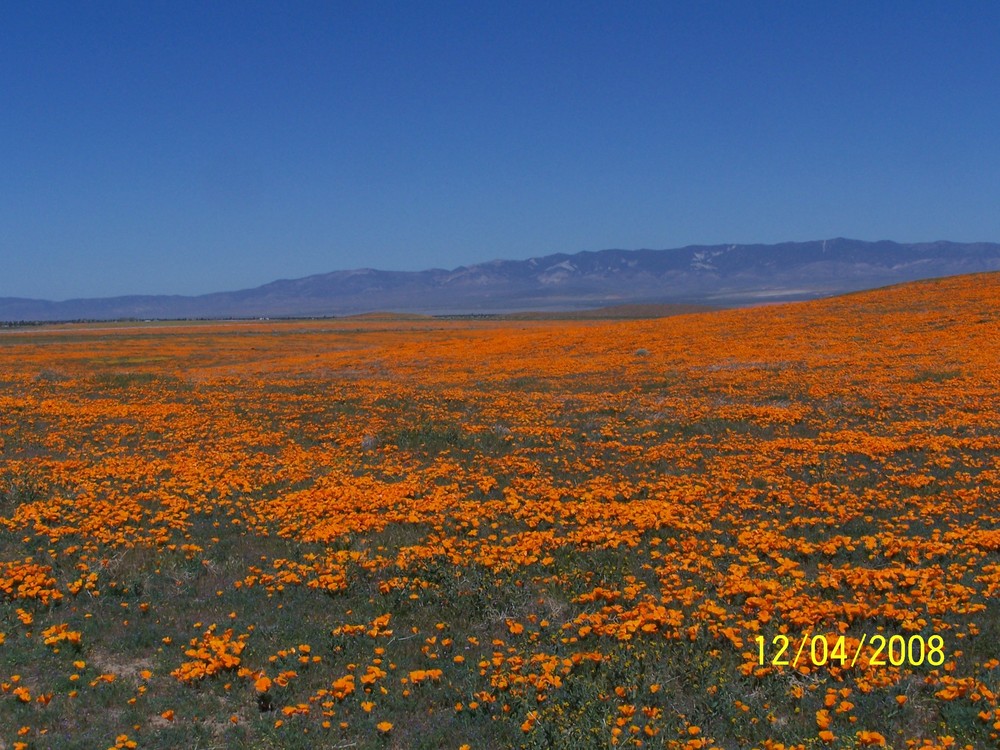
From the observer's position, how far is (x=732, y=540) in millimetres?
12133

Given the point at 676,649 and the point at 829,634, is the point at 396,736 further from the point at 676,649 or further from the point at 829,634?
the point at 829,634

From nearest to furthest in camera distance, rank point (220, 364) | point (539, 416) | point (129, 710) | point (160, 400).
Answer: point (129, 710) < point (539, 416) < point (160, 400) < point (220, 364)

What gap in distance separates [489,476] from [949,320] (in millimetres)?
34875

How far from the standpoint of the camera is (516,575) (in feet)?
35.8

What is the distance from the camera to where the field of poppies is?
289 inches

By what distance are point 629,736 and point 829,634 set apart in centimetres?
320

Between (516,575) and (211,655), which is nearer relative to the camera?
(211,655)

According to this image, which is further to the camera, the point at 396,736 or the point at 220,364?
the point at 220,364

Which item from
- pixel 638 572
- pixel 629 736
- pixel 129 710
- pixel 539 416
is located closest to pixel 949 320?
pixel 539 416

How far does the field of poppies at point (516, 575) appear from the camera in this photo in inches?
289

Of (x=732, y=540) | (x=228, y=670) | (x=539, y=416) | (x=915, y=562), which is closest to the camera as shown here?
(x=228, y=670)

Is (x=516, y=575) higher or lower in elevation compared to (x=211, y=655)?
lower

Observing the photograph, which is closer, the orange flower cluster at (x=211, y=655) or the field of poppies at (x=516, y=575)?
the field of poppies at (x=516, y=575)

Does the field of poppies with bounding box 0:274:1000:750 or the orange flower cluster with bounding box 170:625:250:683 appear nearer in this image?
the field of poppies with bounding box 0:274:1000:750
